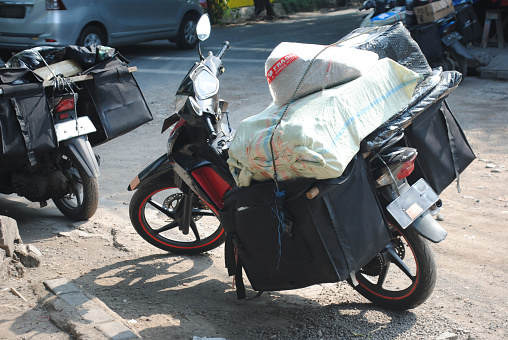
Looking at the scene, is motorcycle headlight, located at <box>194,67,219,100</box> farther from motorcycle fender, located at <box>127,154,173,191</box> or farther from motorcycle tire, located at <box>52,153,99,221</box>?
motorcycle tire, located at <box>52,153,99,221</box>

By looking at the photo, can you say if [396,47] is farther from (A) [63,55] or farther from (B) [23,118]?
(A) [63,55]

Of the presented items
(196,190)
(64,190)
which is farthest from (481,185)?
(64,190)

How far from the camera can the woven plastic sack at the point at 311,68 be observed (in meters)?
3.02

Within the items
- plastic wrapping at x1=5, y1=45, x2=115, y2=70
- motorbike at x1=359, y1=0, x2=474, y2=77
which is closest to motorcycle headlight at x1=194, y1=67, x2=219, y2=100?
plastic wrapping at x1=5, y1=45, x2=115, y2=70

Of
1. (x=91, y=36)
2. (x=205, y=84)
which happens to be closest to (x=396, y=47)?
(x=205, y=84)

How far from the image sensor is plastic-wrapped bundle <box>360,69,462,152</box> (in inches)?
117

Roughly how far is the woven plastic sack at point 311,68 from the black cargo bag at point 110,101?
202 cm

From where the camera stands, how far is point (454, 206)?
4875 mm

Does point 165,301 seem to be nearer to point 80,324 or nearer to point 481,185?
point 80,324

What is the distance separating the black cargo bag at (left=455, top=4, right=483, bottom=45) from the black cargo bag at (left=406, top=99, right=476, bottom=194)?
613cm

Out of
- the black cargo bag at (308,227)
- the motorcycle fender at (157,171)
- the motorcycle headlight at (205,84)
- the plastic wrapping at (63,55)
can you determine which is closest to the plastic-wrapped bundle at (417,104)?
the black cargo bag at (308,227)

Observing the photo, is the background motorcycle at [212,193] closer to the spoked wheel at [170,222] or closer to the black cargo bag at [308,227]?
the spoked wheel at [170,222]

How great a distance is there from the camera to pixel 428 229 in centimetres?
306

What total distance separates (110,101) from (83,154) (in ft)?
1.63
